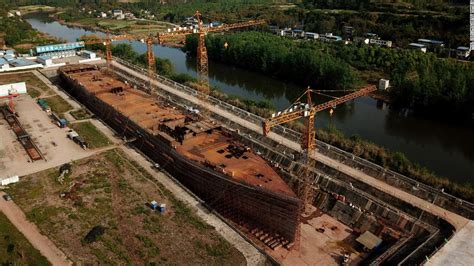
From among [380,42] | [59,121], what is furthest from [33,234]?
[380,42]

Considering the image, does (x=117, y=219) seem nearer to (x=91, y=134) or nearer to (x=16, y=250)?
(x=16, y=250)

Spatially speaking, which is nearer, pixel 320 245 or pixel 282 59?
pixel 320 245

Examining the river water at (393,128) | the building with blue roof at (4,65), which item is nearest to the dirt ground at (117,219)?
the river water at (393,128)

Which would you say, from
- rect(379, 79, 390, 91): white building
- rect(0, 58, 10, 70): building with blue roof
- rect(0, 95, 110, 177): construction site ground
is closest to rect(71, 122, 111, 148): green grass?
rect(0, 95, 110, 177): construction site ground

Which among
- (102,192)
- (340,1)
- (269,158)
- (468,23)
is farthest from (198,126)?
(340,1)

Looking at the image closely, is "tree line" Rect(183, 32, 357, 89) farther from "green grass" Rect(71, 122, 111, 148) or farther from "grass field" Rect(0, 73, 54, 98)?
"grass field" Rect(0, 73, 54, 98)
